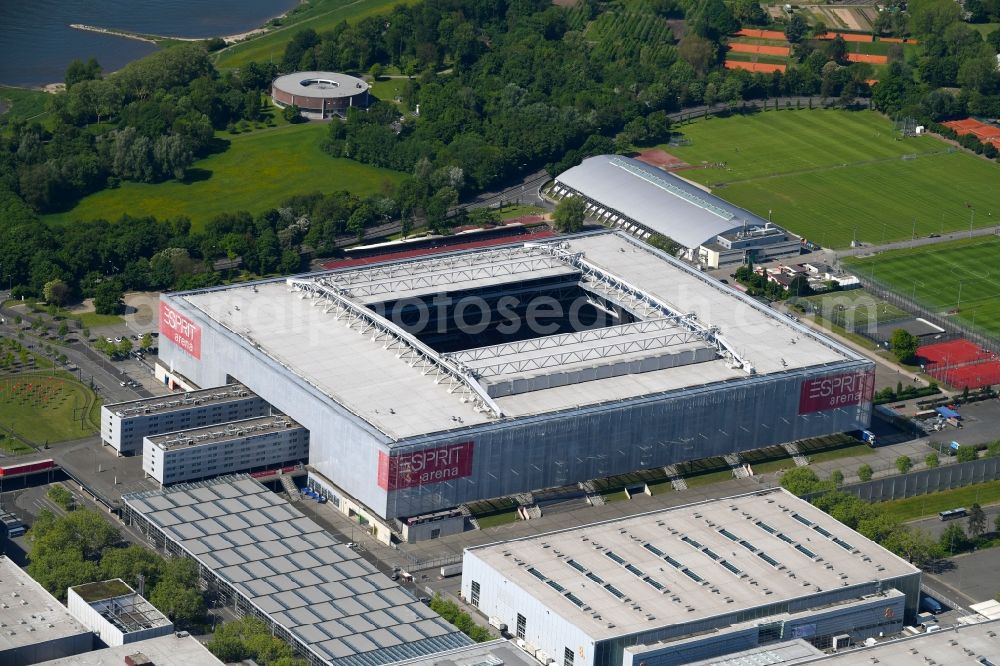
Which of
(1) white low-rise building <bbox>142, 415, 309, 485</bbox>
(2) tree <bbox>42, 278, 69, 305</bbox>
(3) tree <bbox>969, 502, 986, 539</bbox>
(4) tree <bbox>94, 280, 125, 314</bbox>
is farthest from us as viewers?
(2) tree <bbox>42, 278, 69, 305</bbox>

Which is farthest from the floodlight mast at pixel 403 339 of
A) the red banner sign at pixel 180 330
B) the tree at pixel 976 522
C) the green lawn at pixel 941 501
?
the tree at pixel 976 522

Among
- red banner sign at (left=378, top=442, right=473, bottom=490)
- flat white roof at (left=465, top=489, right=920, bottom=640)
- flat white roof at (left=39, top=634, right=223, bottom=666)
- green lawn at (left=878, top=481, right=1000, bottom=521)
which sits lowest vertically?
green lawn at (left=878, top=481, right=1000, bottom=521)

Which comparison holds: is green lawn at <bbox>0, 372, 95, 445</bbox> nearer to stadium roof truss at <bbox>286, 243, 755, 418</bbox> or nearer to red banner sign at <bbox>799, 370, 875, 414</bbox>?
stadium roof truss at <bbox>286, 243, 755, 418</bbox>

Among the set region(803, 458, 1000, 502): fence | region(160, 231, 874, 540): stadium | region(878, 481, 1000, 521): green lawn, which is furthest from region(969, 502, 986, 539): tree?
region(160, 231, 874, 540): stadium

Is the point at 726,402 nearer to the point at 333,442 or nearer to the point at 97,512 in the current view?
the point at 333,442

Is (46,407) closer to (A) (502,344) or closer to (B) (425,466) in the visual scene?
(B) (425,466)
